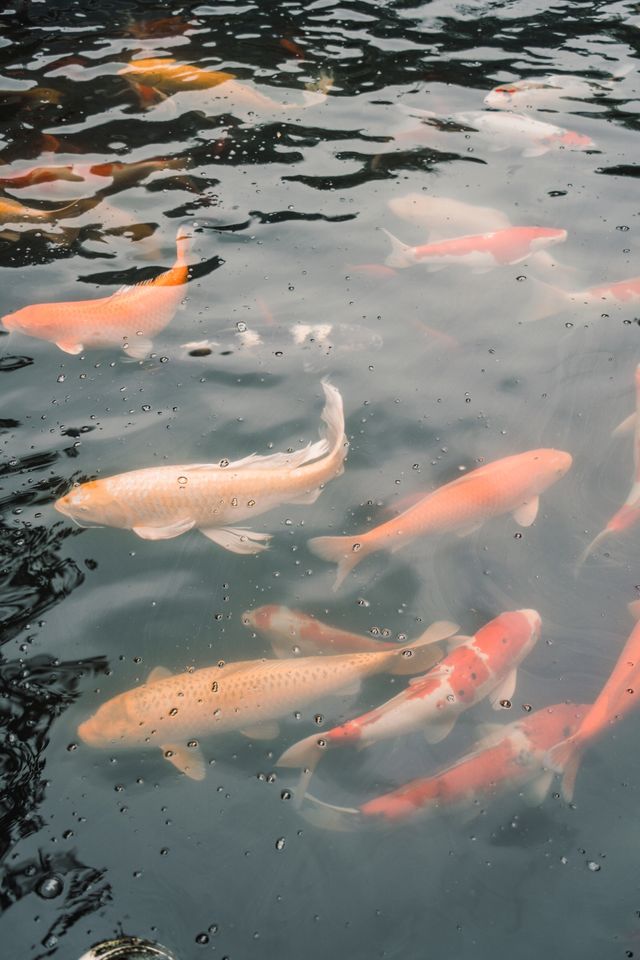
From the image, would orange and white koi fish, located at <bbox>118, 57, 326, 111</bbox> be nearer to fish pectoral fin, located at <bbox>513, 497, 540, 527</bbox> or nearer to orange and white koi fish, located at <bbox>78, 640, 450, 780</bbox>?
fish pectoral fin, located at <bbox>513, 497, 540, 527</bbox>

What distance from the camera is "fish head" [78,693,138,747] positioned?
2.84m

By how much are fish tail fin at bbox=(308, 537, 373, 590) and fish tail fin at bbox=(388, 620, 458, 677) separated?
17.5 inches

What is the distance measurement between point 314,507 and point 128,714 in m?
1.25

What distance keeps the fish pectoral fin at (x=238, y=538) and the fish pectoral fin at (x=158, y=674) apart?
2.02 feet

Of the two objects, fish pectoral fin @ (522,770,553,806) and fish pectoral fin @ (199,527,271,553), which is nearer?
fish pectoral fin @ (522,770,553,806)

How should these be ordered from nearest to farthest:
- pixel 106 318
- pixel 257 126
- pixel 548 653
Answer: pixel 548 653, pixel 106 318, pixel 257 126

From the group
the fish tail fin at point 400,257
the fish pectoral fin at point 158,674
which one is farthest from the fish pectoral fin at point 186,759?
the fish tail fin at point 400,257

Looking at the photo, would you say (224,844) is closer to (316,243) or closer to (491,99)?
(316,243)

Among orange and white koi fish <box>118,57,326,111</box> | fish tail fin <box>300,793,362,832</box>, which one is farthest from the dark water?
orange and white koi fish <box>118,57,326,111</box>

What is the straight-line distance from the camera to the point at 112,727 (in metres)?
2.85

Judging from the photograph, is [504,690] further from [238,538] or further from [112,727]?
[112,727]

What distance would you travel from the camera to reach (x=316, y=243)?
17.3ft

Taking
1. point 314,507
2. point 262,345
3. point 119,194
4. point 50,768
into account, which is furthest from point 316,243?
point 50,768

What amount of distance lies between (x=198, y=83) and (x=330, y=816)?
6.09 metres
